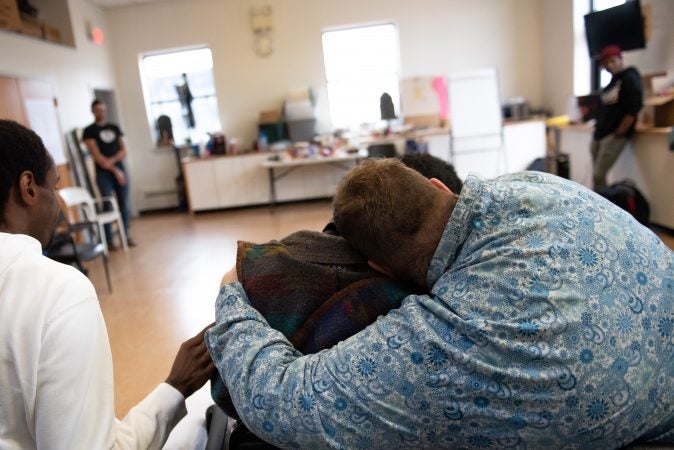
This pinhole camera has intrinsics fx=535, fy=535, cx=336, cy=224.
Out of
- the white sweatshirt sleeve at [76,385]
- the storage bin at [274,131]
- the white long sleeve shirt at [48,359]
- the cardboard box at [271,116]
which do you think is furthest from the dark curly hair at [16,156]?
the cardboard box at [271,116]

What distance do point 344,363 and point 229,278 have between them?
1.01 feet

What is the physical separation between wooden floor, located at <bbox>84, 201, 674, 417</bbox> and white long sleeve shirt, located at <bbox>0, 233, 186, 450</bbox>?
613mm

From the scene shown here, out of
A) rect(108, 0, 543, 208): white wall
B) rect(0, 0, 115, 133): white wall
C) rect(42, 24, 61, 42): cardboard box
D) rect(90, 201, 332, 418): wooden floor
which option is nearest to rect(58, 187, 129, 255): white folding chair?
rect(90, 201, 332, 418): wooden floor

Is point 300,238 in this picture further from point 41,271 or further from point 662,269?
point 662,269

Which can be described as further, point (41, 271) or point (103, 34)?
point (103, 34)

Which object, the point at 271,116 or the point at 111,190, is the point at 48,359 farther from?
the point at 271,116

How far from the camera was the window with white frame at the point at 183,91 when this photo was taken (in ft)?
27.0

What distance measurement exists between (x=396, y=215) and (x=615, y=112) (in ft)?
14.3

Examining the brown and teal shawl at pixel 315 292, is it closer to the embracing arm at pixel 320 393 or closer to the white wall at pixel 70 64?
the embracing arm at pixel 320 393

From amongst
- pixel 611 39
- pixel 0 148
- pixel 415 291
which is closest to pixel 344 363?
pixel 415 291

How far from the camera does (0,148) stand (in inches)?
37.1

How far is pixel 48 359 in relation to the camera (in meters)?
0.79

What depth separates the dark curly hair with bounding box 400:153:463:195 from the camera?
1520 mm

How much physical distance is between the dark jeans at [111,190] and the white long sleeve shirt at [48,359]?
18.4 ft
